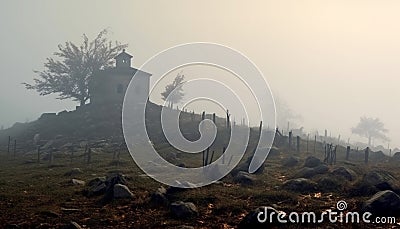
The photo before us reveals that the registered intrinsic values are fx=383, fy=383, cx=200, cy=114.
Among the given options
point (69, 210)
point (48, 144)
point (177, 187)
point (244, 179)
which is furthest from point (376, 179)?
point (48, 144)

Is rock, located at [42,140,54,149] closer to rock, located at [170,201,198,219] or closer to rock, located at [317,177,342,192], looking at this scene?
rock, located at [170,201,198,219]

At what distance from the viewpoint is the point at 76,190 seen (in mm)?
19938

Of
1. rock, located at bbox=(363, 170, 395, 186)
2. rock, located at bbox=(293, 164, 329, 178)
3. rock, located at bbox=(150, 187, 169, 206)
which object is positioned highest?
rock, located at bbox=(363, 170, 395, 186)

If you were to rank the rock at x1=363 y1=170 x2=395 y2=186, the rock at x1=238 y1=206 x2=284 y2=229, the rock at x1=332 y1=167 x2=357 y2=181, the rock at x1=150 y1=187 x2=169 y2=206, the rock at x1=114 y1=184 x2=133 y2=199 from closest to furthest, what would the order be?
1. the rock at x1=238 y1=206 x2=284 y2=229
2. the rock at x1=150 y1=187 x2=169 y2=206
3. the rock at x1=363 y1=170 x2=395 y2=186
4. the rock at x1=114 y1=184 x2=133 y2=199
5. the rock at x1=332 y1=167 x2=357 y2=181

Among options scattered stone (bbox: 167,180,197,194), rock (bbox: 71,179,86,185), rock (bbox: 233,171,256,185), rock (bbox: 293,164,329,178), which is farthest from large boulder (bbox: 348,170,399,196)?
rock (bbox: 71,179,86,185)

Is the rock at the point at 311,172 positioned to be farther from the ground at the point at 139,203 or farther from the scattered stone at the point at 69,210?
the scattered stone at the point at 69,210

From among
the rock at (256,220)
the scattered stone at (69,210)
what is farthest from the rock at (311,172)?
the scattered stone at (69,210)

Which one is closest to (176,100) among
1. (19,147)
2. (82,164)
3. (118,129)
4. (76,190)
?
(118,129)

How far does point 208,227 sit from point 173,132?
34.7m

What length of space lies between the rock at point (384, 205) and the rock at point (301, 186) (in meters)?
4.67

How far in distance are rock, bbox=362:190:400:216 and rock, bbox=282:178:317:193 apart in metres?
4.67

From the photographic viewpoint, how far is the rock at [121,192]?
18.0 meters

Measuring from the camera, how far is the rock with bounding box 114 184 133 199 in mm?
17984

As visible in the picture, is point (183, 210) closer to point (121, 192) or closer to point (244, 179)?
point (121, 192)
